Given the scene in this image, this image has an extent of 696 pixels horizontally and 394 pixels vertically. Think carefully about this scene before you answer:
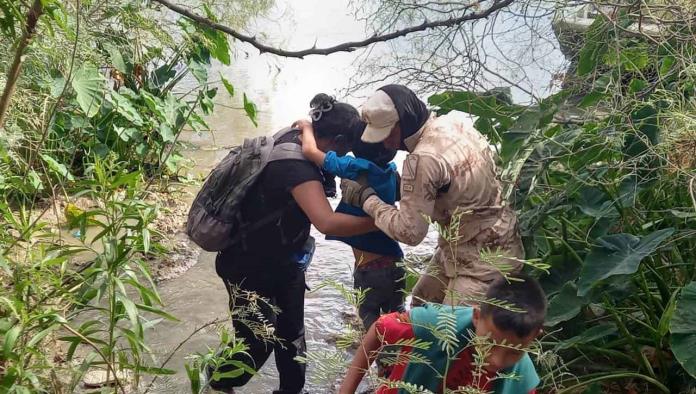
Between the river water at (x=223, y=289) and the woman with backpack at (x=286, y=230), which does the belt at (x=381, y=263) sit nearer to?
the woman with backpack at (x=286, y=230)

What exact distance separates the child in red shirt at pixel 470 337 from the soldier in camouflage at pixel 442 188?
46 cm

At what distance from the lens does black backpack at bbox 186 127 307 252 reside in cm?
284

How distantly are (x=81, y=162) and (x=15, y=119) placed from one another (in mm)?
2046

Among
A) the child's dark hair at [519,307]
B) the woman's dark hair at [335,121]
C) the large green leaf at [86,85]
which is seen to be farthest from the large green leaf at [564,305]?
the large green leaf at [86,85]

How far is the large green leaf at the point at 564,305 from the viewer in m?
2.67

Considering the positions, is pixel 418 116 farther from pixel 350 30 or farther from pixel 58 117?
pixel 350 30

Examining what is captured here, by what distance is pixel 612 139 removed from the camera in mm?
2846

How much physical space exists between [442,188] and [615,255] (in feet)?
2.11

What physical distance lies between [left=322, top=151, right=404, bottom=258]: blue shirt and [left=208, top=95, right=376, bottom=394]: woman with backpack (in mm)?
104

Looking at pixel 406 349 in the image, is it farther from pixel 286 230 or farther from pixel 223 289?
pixel 223 289

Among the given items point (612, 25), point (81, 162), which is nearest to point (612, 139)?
point (612, 25)

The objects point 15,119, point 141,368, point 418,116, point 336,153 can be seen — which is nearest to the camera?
point 141,368

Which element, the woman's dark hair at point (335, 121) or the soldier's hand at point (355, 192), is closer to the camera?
the soldier's hand at point (355, 192)

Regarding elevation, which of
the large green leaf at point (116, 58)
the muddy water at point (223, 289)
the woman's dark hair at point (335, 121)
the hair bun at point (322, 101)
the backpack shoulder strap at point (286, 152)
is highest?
the large green leaf at point (116, 58)
